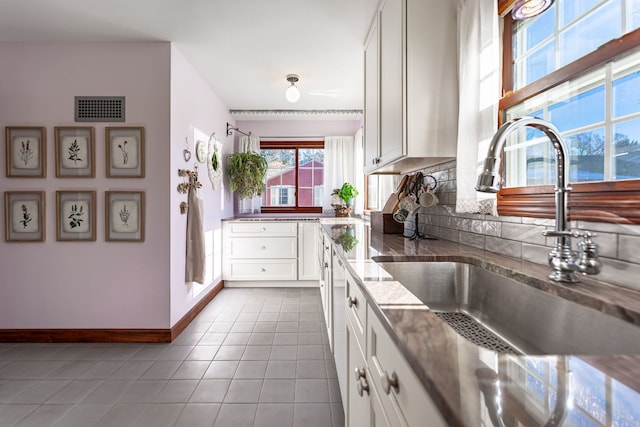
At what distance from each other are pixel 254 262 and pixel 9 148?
8.51 ft

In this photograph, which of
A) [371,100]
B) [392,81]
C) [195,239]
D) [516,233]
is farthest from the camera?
[195,239]

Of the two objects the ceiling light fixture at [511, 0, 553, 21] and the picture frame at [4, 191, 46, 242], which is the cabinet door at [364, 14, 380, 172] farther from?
the picture frame at [4, 191, 46, 242]

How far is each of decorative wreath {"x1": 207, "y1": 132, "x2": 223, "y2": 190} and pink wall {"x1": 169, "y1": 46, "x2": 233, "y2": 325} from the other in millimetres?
88

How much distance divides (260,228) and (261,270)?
562 mm

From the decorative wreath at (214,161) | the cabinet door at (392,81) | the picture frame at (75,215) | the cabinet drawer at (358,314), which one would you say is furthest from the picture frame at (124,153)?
the cabinet drawer at (358,314)

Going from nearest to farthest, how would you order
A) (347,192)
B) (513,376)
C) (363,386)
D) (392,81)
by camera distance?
(513,376)
(363,386)
(392,81)
(347,192)

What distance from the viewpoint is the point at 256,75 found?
3213 millimetres

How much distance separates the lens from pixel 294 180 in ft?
15.9

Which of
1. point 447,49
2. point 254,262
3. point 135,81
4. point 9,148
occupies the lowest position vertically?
point 254,262

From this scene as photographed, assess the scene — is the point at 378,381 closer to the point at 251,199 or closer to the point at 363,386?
the point at 363,386

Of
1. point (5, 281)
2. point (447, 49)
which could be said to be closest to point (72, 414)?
point (5, 281)

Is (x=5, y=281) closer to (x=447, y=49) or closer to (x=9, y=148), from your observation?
(x=9, y=148)

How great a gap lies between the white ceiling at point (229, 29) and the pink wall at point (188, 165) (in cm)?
21

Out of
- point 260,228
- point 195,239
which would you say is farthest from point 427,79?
point 260,228
